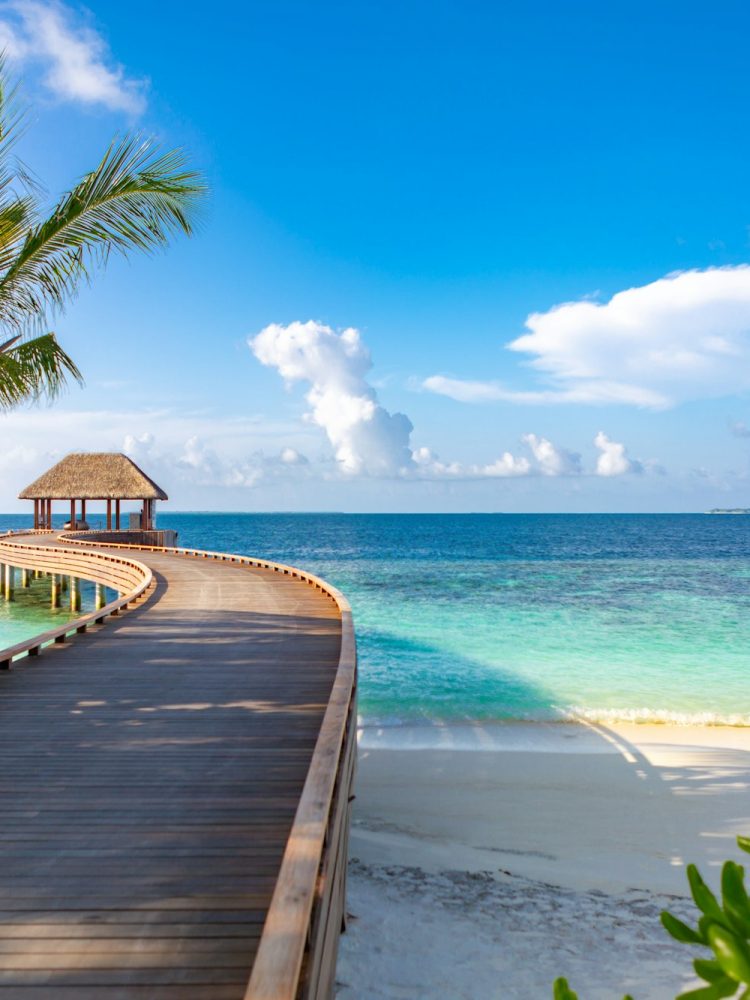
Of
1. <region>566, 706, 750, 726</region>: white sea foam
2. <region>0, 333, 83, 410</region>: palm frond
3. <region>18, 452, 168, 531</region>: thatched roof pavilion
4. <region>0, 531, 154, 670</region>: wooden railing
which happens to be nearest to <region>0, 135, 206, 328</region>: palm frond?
<region>0, 333, 83, 410</region>: palm frond

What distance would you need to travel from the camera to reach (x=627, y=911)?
6316 millimetres

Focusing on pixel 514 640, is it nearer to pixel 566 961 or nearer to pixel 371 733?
pixel 371 733

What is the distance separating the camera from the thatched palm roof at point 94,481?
118 feet

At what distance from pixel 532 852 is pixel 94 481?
1322 inches

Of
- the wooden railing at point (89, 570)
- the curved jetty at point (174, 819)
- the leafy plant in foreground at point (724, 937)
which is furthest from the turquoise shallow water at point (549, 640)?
the leafy plant in foreground at point (724, 937)

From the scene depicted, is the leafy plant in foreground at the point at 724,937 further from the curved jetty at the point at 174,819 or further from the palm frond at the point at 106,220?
the palm frond at the point at 106,220

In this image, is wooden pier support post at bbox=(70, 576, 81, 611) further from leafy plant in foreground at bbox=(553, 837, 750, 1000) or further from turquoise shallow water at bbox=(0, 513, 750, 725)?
leafy plant in foreground at bbox=(553, 837, 750, 1000)

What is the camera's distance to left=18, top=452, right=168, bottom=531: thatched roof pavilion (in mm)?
35844

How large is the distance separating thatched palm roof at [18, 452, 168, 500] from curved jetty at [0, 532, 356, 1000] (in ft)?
91.3

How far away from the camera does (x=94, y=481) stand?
36.7 meters

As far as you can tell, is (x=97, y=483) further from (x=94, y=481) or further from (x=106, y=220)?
(x=106, y=220)

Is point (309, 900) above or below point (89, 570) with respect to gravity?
above

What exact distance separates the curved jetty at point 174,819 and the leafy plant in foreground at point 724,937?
151cm

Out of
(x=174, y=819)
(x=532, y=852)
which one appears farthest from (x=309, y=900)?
(x=532, y=852)
